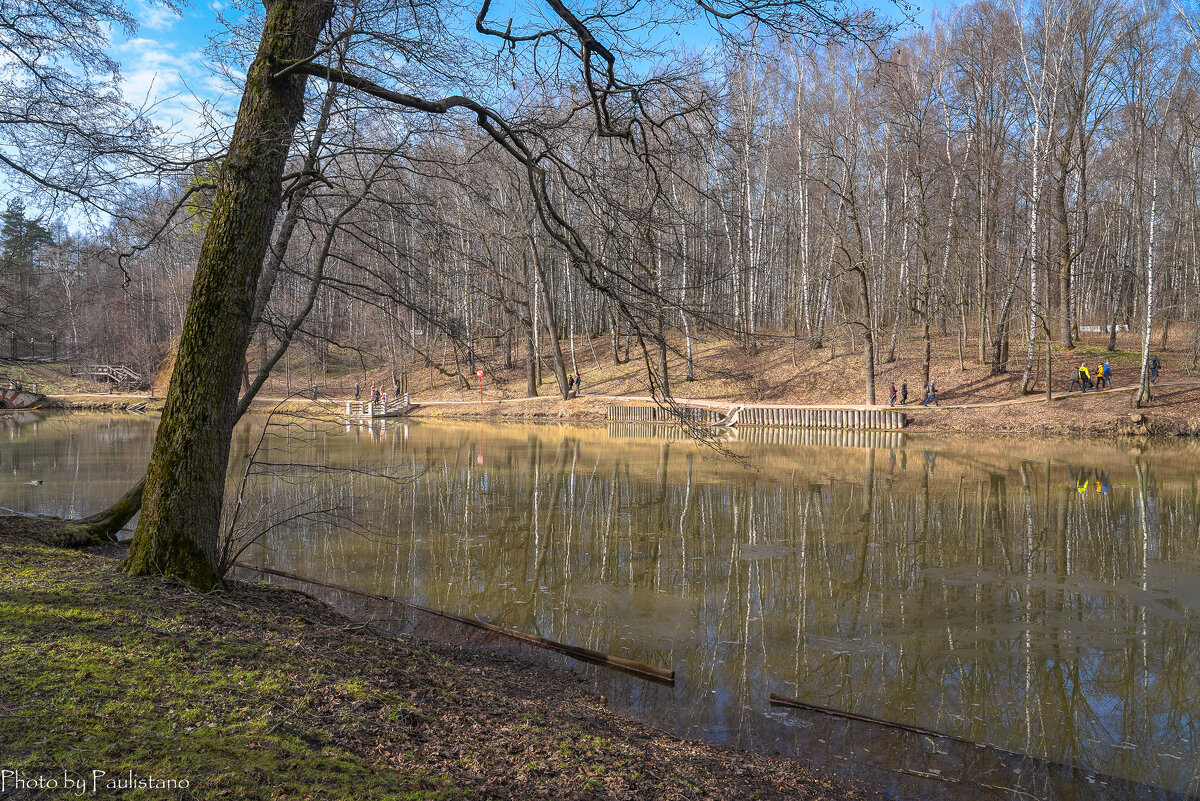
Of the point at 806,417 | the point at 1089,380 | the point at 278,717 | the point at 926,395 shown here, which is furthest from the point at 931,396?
the point at 278,717

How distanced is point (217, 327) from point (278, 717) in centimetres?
300

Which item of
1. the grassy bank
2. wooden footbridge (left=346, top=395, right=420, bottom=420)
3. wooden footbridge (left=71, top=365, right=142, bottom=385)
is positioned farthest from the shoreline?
the grassy bank

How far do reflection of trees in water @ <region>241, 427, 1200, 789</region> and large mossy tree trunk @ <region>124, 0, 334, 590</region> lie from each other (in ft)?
10.4

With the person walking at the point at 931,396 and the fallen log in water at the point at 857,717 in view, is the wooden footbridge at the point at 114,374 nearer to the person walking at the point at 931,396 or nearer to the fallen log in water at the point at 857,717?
the person walking at the point at 931,396

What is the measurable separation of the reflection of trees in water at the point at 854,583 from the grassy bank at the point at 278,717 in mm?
1567

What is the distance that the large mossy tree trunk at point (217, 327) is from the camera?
525 cm

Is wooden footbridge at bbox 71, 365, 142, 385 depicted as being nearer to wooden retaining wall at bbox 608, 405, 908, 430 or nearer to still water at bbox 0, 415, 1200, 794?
still water at bbox 0, 415, 1200, 794

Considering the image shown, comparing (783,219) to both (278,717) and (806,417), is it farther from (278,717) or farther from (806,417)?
(278,717)

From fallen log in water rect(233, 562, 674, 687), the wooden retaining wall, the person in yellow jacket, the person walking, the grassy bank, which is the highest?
the person in yellow jacket

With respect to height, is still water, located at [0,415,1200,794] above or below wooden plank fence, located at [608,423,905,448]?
below

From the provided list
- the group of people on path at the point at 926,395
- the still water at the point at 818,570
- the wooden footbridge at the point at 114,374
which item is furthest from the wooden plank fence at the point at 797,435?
the wooden footbridge at the point at 114,374

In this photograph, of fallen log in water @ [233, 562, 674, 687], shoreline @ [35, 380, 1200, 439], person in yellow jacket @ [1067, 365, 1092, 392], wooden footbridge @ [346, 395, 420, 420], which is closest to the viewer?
fallen log in water @ [233, 562, 674, 687]

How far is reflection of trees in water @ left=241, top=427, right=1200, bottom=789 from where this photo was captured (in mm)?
5785

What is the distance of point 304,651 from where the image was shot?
454 centimetres
